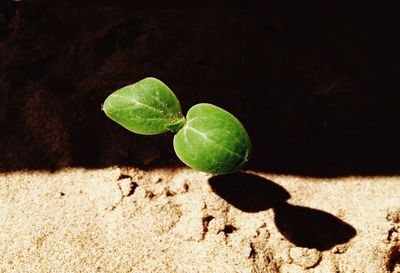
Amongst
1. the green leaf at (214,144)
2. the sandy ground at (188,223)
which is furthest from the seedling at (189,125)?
the sandy ground at (188,223)

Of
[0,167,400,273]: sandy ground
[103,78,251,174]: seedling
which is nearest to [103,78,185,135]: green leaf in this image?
[103,78,251,174]: seedling

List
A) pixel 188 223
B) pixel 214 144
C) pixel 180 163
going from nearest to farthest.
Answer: pixel 214 144 < pixel 188 223 < pixel 180 163

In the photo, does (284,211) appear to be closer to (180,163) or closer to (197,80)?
(180,163)

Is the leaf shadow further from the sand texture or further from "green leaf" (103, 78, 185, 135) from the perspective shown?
"green leaf" (103, 78, 185, 135)

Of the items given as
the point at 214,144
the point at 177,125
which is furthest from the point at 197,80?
the point at 214,144

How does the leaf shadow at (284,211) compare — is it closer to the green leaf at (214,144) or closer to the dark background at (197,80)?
the dark background at (197,80)

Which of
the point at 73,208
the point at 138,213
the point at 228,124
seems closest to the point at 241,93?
the point at 228,124
